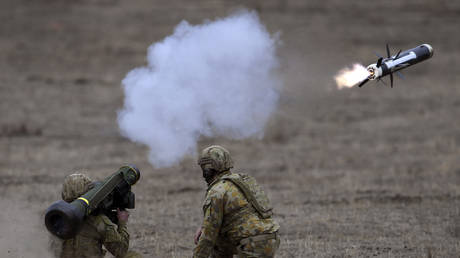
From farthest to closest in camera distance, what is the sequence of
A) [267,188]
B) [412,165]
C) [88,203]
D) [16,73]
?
[16,73]
[412,165]
[267,188]
[88,203]

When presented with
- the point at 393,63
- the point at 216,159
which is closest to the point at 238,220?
the point at 216,159

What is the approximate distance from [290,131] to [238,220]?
16083 millimetres

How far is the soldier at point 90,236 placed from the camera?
773 cm

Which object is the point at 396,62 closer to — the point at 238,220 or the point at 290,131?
the point at 238,220

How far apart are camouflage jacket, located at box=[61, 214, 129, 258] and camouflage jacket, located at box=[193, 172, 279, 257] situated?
1.05 meters

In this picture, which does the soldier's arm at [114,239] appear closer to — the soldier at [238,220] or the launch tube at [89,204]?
the launch tube at [89,204]

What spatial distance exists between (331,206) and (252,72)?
3.50m

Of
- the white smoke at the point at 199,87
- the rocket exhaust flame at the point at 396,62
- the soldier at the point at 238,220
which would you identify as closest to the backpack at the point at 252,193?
the soldier at the point at 238,220

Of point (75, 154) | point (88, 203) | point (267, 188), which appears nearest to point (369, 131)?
point (267, 188)

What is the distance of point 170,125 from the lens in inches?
425

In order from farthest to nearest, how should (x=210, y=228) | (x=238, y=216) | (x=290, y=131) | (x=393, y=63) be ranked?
1. (x=290, y=131)
2. (x=393, y=63)
3. (x=238, y=216)
4. (x=210, y=228)

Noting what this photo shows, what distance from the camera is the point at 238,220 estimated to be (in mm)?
7480

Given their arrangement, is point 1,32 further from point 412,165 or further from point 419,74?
point 412,165

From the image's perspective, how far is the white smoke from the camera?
10.8m
